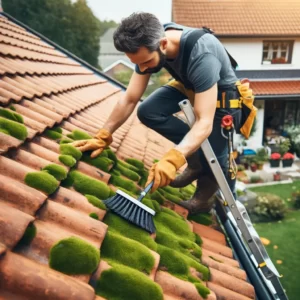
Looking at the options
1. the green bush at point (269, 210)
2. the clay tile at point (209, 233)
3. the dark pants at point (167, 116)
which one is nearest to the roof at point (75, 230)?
the clay tile at point (209, 233)

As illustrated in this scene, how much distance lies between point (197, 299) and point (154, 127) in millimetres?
1484

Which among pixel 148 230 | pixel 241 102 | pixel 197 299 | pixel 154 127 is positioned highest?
pixel 241 102

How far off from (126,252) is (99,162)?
2.76 ft

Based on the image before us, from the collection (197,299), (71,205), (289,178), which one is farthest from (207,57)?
(289,178)

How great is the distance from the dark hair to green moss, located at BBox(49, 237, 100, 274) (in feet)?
3.78

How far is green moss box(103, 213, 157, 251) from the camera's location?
1761 mm

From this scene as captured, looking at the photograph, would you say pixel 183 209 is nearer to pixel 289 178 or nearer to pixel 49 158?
pixel 49 158

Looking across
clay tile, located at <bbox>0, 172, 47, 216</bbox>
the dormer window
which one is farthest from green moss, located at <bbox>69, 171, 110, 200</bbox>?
the dormer window

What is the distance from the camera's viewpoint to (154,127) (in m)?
2.79

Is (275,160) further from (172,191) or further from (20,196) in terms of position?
(20,196)

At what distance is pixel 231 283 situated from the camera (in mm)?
1960

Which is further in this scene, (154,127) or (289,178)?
(289,178)

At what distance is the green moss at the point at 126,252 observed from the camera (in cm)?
154

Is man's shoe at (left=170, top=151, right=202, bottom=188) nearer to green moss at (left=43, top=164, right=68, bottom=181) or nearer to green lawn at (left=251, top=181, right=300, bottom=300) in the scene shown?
green moss at (left=43, top=164, right=68, bottom=181)
